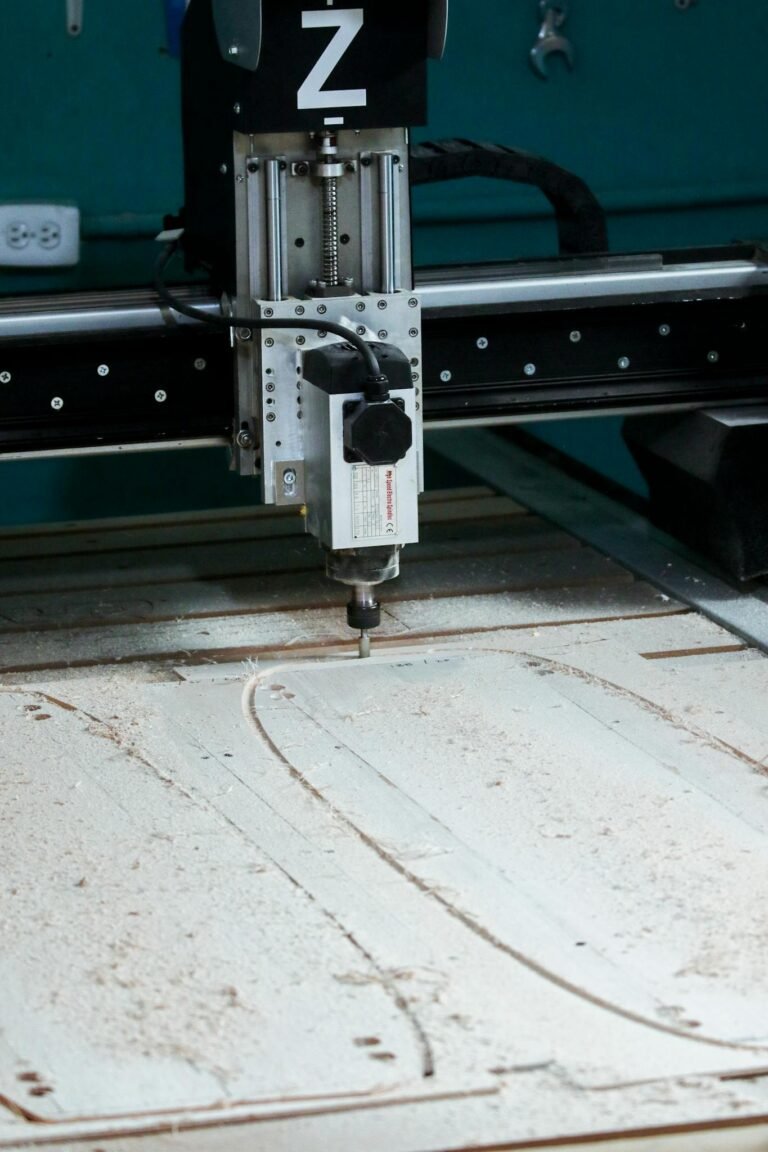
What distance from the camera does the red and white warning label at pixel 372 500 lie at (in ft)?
6.82

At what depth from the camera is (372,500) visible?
2090 millimetres

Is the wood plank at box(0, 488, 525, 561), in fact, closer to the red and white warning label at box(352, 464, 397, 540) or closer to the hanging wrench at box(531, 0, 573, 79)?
the red and white warning label at box(352, 464, 397, 540)

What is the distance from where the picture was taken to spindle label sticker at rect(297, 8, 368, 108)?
2.04 metres

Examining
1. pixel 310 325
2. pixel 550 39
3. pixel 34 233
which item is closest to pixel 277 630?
pixel 310 325

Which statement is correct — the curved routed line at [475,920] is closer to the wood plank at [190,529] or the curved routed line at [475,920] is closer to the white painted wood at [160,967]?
the white painted wood at [160,967]

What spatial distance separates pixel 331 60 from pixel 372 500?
51cm

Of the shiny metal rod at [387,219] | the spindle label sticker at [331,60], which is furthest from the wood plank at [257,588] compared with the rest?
the spindle label sticker at [331,60]

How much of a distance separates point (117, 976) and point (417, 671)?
2.60 feet

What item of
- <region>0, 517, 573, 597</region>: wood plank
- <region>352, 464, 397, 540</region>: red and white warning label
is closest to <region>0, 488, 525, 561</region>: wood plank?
<region>0, 517, 573, 597</region>: wood plank

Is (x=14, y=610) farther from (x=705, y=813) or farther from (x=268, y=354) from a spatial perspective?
(x=705, y=813)

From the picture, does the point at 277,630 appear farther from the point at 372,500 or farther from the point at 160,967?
the point at 160,967

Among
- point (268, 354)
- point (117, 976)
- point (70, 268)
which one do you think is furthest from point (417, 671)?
point (70, 268)

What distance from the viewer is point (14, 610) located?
2480 mm

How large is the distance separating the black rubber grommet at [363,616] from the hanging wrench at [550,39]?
1507 mm
